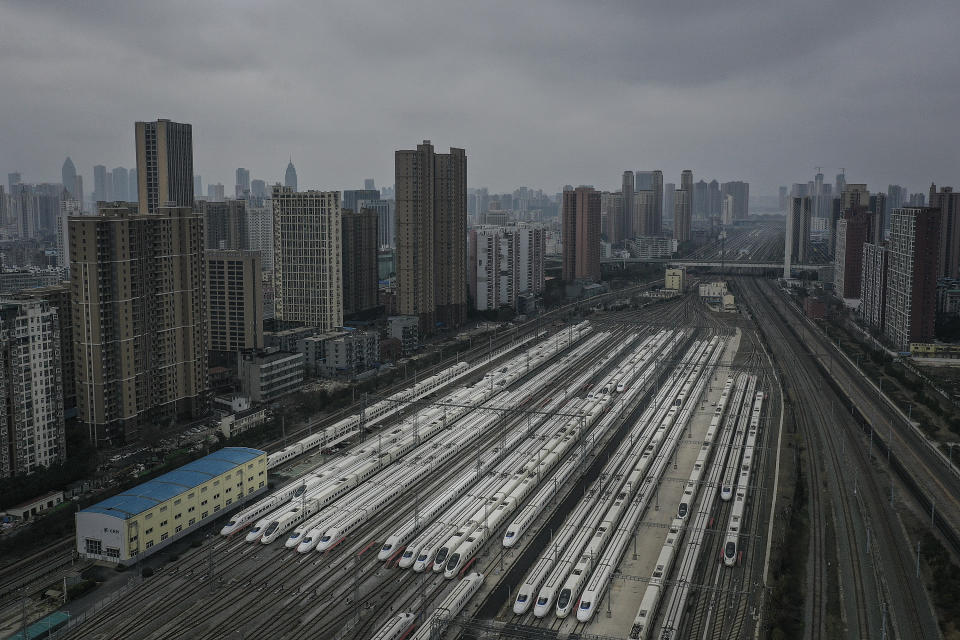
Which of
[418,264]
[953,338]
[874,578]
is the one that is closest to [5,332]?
[874,578]

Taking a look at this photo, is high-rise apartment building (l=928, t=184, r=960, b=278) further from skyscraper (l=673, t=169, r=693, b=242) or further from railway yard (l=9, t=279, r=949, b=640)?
skyscraper (l=673, t=169, r=693, b=242)

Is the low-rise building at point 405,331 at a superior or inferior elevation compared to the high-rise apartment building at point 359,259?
inferior

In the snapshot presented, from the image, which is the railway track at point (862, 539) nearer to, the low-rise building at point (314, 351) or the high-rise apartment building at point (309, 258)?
the low-rise building at point (314, 351)

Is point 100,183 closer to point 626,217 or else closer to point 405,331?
point 626,217

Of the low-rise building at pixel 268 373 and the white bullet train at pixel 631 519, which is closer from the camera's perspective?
the white bullet train at pixel 631 519

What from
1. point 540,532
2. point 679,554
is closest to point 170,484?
point 540,532

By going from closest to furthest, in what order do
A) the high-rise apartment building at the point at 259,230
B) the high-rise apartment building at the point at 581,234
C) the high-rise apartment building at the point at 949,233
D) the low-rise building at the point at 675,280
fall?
the high-rise apartment building at the point at 949,233 < the high-rise apartment building at the point at 581,234 < the low-rise building at the point at 675,280 < the high-rise apartment building at the point at 259,230

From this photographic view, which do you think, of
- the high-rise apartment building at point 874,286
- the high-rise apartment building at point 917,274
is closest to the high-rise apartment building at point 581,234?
the high-rise apartment building at point 874,286
